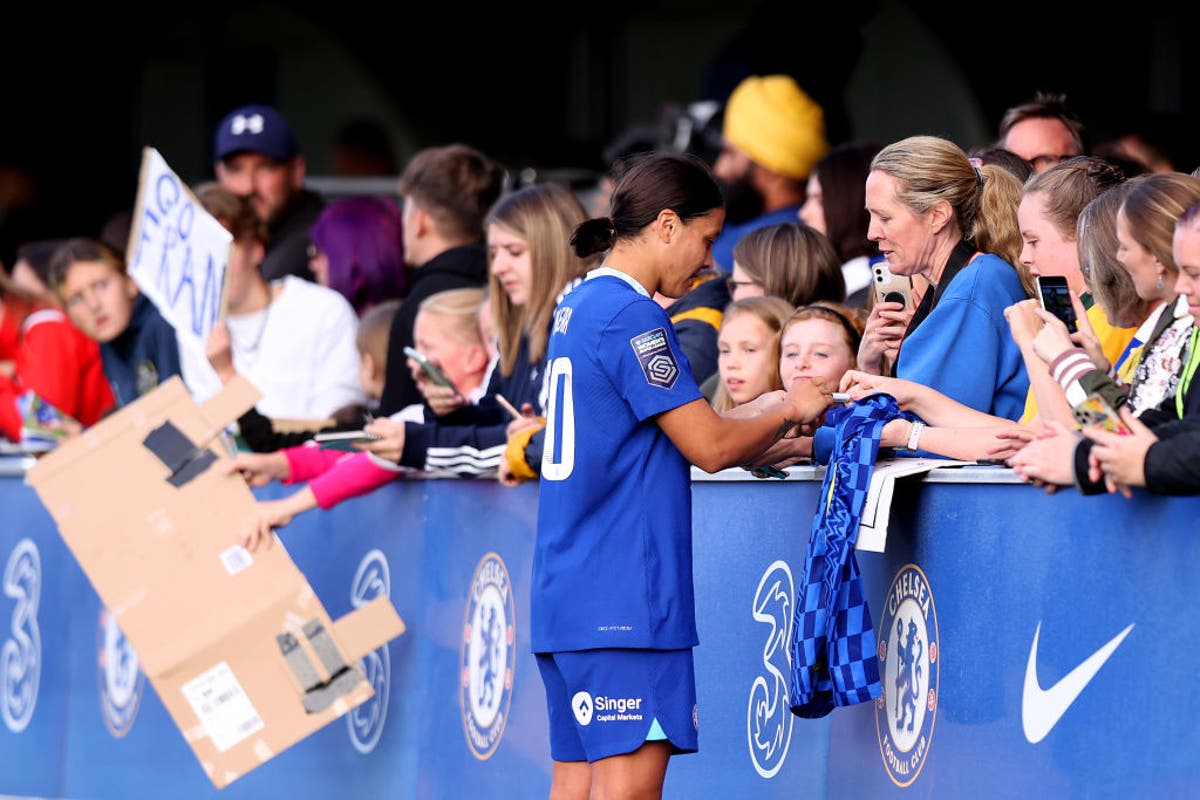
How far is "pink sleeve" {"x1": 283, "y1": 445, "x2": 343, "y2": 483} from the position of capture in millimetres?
7422

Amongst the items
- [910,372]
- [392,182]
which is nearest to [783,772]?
Answer: [910,372]

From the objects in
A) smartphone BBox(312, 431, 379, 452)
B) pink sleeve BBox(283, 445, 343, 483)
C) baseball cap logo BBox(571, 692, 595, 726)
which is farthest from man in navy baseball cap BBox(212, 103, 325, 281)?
baseball cap logo BBox(571, 692, 595, 726)

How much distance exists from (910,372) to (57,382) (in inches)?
222

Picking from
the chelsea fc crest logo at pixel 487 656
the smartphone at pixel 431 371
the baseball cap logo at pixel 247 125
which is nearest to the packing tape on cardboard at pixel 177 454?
the smartphone at pixel 431 371

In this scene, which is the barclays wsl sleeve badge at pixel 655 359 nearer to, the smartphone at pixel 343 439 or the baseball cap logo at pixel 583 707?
the baseball cap logo at pixel 583 707

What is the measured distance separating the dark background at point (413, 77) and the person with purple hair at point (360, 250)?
15.5 ft

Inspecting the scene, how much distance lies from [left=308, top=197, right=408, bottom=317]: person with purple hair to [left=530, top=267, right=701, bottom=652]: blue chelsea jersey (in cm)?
443

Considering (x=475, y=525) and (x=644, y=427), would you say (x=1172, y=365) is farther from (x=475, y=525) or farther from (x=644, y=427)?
(x=475, y=525)

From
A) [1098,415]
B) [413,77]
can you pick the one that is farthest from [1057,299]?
[413,77]

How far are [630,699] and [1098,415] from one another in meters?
1.23

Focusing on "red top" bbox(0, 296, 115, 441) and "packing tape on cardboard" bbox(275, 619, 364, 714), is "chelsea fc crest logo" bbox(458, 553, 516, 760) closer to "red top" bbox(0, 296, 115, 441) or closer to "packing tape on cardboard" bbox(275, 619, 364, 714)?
"packing tape on cardboard" bbox(275, 619, 364, 714)

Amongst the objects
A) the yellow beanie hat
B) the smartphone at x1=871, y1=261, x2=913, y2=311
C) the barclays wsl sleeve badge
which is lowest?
the barclays wsl sleeve badge

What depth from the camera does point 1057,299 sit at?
476 cm

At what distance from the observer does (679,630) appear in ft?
16.1
